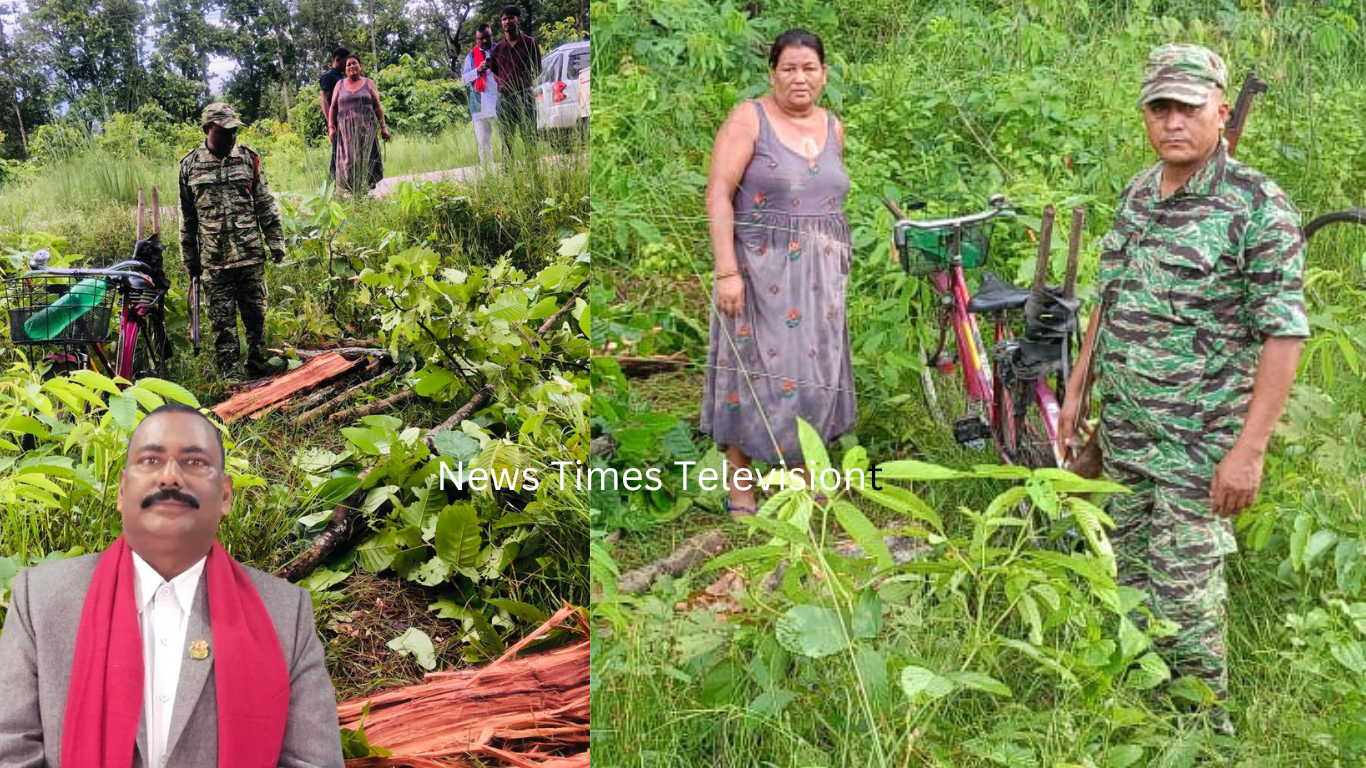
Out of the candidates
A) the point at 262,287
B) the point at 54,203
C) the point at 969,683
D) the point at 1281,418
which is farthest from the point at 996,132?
the point at 54,203

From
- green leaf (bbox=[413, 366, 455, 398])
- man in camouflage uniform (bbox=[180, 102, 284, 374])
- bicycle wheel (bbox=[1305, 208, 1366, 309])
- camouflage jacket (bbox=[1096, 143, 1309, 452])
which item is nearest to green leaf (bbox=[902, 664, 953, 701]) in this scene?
camouflage jacket (bbox=[1096, 143, 1309, 452])

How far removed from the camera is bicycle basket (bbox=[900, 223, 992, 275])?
296cm

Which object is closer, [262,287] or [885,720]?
[885,720]

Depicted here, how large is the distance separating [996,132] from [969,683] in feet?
3.95

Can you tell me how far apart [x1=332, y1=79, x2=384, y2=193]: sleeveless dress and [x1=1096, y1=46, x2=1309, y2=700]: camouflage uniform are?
1.82 metres

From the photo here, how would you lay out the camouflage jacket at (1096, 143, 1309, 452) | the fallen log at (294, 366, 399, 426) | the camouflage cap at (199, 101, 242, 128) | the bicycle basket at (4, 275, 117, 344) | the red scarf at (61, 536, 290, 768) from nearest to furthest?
Answer: the red scarf at (61, 536, 290, 768) < the camouflage jacket at (1096, 143, 1309, 452) < the bicycle basket at (4, 275, 117, 344) < the camouflage cap at (199, 101, 242, 128) < the fallen log at (294, 366, 399, 426)

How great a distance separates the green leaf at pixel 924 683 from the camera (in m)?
2.74

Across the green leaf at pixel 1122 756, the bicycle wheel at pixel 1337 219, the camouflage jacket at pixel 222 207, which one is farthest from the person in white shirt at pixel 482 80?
the green leaf at pixel 1122 756

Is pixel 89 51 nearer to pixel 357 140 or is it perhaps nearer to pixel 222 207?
A: pixel 222 207

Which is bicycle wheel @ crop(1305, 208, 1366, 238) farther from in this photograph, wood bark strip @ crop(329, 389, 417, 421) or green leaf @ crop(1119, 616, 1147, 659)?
wood bark strip @ crop(329, 389, 417, 421)

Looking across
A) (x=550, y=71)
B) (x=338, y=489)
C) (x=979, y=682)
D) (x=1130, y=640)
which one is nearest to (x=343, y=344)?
(x=338, y=489)

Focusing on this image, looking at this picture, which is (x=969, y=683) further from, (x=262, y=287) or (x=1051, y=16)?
(x=262, y=287)

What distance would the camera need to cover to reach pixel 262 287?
11.0 feet

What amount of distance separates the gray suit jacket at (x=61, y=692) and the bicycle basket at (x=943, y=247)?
5.26 feet
